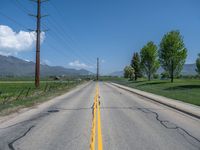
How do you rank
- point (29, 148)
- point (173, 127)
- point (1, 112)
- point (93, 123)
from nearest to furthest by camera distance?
point (29, 148) < point (173, 127) < point (93, 123) < point (1, 112)

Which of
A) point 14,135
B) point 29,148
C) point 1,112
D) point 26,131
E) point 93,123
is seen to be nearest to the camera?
point 29,148

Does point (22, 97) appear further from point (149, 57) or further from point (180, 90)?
point (149, 57)

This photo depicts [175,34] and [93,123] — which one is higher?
[175,34]

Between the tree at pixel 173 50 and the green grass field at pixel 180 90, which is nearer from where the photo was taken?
the green grass field at pixel 180 90

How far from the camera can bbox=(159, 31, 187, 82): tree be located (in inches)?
2184

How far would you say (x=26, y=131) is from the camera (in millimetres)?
10500

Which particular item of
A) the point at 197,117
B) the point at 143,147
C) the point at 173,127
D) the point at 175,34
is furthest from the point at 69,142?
the point at 175,34

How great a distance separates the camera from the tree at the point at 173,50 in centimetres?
5547

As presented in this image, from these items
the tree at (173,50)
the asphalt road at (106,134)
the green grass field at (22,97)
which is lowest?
the asphalt road at (106,134)

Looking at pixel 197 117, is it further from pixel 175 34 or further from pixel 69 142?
pixel 175 34

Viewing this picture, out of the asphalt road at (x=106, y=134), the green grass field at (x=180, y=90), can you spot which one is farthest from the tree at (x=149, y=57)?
the asphalt road at (x=106, y=134)

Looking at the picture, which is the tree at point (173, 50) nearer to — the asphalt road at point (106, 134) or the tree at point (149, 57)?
the tree at point (149, 57)

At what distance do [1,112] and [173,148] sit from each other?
10.6 metres

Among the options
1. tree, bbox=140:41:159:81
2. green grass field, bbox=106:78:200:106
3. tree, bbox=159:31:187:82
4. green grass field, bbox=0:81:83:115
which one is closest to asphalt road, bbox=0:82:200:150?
green grass field, bbox=0:81:83:115
